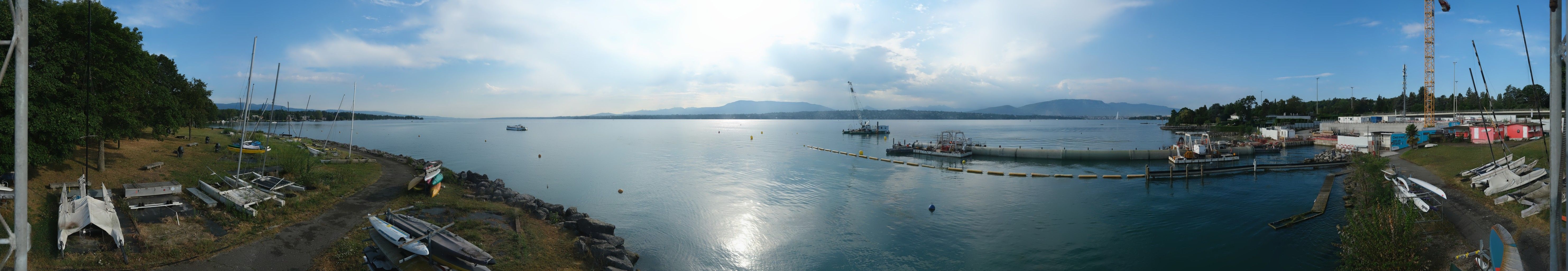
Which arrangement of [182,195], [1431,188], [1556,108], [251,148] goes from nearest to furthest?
[1556,108], [1431,188], [182,195], [251,148]

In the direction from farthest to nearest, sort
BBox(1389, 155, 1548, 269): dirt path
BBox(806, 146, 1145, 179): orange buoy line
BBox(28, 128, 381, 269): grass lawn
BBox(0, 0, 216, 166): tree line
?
1. BBox(806, 146, 1145, 179): orange buoy line
2. BBox(0, 0, 216, 166): tree line
3. BBox(1389, 155, 1548, 269): dirt path
4. BBox(28, 128, 381, 269): grass lawn

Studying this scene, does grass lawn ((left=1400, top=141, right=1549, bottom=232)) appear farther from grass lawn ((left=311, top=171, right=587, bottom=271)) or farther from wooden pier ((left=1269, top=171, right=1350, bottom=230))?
grass lawn ((left=311, top=171, right=587, bottom=271))

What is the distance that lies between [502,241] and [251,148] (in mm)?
23892

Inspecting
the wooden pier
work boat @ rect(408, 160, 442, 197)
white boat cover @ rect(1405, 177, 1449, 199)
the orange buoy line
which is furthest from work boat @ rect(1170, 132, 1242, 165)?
work boat @ rect(408, 160, 442, 197)

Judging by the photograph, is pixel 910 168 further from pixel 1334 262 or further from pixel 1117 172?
pixel 1334 262

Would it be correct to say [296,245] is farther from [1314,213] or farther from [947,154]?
[947,154]

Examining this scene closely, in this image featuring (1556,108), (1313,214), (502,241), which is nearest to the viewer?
(1556,108)

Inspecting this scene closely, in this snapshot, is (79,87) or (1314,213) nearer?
→ (79,87)

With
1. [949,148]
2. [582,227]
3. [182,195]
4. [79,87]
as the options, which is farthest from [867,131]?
[79,87]

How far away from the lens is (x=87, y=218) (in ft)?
36.0

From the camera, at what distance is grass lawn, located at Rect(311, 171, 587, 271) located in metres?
11.2

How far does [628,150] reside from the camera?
55.7 m

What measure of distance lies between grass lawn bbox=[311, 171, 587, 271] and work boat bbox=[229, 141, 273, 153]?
1629cm

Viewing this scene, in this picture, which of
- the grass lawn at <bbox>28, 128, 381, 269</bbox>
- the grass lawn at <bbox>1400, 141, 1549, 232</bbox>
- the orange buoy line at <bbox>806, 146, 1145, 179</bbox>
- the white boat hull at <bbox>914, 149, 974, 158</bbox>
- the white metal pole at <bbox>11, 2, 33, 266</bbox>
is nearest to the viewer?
the white metal pole at <bbox>11, 2, 33, 266</bbox>
